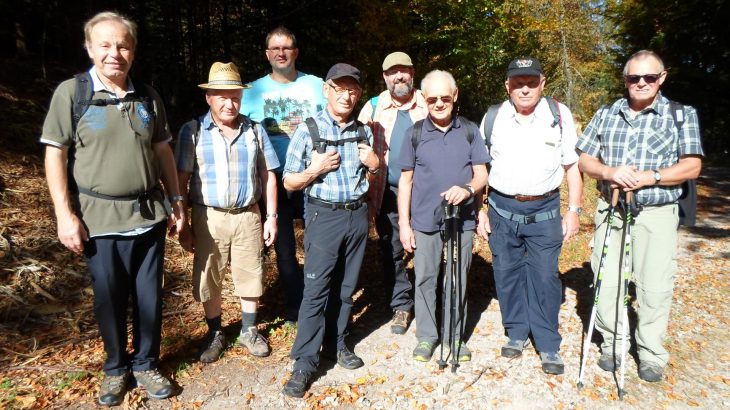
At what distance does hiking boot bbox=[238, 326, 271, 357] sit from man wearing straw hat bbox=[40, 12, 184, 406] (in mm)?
803

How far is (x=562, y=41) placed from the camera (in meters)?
24.8

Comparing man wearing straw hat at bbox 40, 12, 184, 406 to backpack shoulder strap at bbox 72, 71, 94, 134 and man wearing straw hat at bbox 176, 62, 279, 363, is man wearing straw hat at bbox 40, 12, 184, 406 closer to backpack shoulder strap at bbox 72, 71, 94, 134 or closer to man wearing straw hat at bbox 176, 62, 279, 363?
backpack shoulder strap at bbox 72, 71, 94, 134

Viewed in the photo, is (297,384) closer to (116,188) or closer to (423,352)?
(423,352)

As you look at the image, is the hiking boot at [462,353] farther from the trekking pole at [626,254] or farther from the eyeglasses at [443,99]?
the eyeglasses at [443,99]

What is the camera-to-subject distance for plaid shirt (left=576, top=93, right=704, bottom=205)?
12.0 feet

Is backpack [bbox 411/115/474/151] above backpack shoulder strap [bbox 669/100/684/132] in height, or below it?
below

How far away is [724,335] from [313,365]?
4106 millimetres

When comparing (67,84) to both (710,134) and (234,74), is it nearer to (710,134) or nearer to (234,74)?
(234,74)

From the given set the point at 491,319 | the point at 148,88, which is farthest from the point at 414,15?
the point at 148,88

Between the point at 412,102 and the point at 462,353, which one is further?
the point at 412,102

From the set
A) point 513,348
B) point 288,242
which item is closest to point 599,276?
point 513,348

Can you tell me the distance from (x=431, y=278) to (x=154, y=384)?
2.30m

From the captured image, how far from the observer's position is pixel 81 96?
121 inches

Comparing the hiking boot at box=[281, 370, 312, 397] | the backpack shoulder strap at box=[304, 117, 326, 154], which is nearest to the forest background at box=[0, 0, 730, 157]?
the backpack shoulder strap at box=[304, 117, 326, 154]
